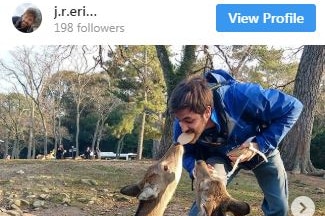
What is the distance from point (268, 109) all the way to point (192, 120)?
0.66 m

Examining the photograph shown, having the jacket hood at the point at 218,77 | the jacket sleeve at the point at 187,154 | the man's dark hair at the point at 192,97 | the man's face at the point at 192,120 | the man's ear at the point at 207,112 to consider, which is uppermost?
the jacket hood at the point at 218,77

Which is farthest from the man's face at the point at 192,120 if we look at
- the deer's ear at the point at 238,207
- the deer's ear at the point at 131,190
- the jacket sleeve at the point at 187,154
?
the deer's ear at the point at 131,190

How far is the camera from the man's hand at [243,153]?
13.1ft

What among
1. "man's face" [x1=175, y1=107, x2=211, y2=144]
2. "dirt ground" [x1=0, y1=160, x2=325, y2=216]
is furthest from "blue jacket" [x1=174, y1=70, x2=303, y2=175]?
"dirt ground" [x1=0, y1=160, x2=325, y2=216]

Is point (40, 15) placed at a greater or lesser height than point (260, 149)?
greater

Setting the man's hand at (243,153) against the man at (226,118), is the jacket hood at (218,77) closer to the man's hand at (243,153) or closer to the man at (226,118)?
the man at (226,118)

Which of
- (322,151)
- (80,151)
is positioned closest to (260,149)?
(322,151)

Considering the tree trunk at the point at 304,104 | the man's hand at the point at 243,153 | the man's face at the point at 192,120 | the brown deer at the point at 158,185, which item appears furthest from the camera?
the tree trunk at the point at 304,104

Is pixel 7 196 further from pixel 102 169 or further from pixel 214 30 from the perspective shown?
pixel 214 30

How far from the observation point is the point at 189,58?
15.8 metres

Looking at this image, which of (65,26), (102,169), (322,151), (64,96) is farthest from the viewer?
(64,96)

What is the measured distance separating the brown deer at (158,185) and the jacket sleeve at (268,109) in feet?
2.09

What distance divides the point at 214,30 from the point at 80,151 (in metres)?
38.3

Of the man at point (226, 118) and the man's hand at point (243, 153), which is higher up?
the man at point (226, 118)
